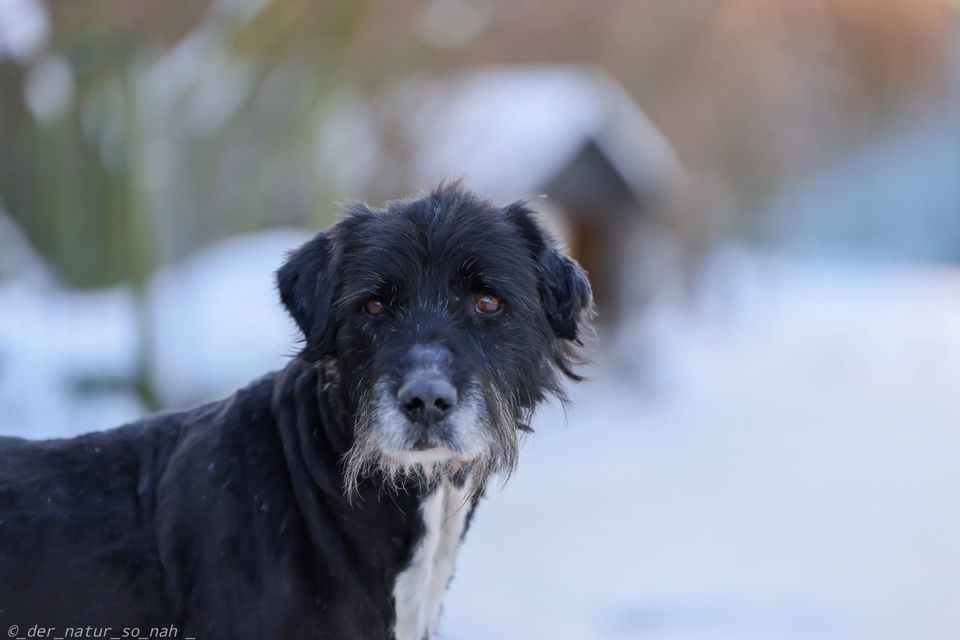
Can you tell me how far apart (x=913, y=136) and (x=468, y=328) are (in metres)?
31.6

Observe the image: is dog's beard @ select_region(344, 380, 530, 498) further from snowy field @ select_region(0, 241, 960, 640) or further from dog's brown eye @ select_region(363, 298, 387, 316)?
snowy field @ select_region(0, 241, 960, 640)

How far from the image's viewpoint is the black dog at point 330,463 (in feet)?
8.96

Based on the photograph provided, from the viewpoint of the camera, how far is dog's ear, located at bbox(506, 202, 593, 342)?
3.21 meters

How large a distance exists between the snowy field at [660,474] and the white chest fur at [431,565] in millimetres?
676

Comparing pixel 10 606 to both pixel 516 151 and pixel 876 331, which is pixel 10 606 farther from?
pixel 876 331

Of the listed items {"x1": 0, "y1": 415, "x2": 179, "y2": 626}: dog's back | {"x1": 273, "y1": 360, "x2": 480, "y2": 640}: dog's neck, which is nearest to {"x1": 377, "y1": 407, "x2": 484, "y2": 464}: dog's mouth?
{"x1": 273, "y1": 360, "x2": 480, "y2": 640}: dog's neck

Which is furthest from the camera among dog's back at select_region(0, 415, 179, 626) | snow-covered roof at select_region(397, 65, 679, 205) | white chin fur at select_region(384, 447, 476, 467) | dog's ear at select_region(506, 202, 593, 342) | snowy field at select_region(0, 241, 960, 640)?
snow-covered roof at select_region(397, 65, 679, 205)

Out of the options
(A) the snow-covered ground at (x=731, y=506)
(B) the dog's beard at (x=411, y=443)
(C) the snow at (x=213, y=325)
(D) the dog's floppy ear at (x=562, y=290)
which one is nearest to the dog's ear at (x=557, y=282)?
(D) the dog's floppy ear at (x=562, y=290)

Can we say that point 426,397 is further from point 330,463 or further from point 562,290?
point 562,290

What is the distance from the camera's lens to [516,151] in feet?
41.5

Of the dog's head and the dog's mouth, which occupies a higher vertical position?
the dog's head

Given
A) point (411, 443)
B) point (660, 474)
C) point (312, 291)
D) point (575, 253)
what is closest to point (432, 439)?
point (411, 443)

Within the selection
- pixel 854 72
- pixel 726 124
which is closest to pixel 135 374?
pixel 726 124

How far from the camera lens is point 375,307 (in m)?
3.03
